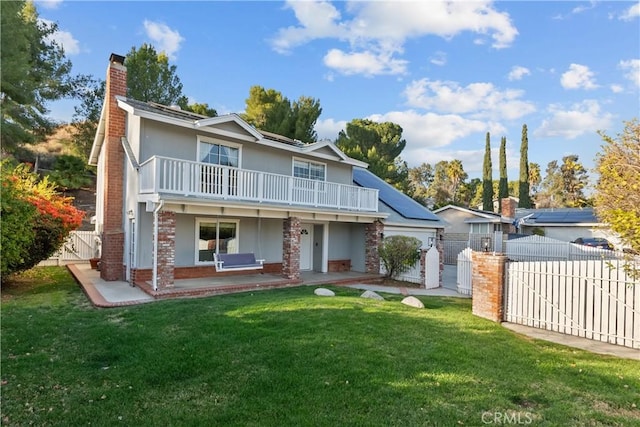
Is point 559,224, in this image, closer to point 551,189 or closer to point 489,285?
point 489,285

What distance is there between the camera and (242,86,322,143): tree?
2722 centimetres

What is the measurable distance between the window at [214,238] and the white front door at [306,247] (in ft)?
11.3

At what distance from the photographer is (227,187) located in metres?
11.6

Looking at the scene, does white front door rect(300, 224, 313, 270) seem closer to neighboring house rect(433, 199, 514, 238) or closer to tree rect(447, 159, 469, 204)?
neighboring house rect(433, 199, 514, 238)

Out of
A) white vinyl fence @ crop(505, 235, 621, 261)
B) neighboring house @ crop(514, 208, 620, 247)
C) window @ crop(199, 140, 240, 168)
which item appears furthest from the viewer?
neighboring house @ crop(514, 208, 620, 247)

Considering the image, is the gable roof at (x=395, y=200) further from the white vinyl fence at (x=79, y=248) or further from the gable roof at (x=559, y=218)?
the gable roof at (x=559, y=218)

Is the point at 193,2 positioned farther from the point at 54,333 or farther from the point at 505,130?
the point at 505,130

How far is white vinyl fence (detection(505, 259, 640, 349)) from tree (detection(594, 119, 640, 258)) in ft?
2.95

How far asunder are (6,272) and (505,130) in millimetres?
46597

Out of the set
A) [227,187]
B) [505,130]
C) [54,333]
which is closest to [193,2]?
[227,187]

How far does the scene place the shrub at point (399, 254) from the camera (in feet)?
47.6

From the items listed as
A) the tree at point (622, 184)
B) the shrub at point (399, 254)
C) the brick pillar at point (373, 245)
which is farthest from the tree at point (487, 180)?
the tree at point (622, 184)

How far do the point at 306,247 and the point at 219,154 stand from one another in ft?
18.8

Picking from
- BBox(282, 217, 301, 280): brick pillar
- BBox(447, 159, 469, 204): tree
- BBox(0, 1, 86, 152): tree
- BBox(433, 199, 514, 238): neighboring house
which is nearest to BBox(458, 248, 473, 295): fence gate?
BBox(282, 217, 301, 280): brick pillar
